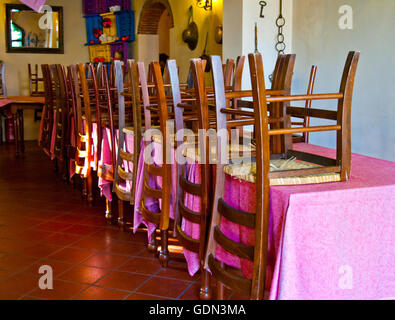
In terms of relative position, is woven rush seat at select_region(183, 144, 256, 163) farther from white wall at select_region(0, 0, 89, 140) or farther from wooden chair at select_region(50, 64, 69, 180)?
white wall at select_region(0, 0, 89, 140)

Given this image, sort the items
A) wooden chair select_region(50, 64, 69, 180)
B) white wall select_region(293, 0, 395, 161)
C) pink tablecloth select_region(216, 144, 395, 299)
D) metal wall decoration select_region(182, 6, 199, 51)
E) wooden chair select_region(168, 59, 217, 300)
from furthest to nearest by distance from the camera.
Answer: metal wall decoration select_region(182, 6, 199, 51) → wooden chair select_region(50, 64, 69, 180) → white wall select_region(293, 0, 395, 161) → wooden chair select_region(168, 59, 217, 300) → pink tablecloth select_region(216, 144, 395, 299)

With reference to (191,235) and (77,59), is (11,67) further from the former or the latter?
(191,235)

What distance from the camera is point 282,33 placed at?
5.51 m

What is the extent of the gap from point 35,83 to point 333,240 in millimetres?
8392

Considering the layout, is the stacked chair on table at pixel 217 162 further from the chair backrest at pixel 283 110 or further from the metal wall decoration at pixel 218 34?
the metal wall decoration at pixel 218 34

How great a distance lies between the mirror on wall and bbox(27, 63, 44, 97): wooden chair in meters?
0.49

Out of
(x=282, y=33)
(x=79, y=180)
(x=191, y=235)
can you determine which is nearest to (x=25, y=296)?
(x=191, y=235)

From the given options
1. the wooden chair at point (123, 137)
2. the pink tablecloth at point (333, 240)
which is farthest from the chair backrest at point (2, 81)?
the pink tablecloth at point (333, 240)

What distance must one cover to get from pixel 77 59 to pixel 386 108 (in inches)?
266

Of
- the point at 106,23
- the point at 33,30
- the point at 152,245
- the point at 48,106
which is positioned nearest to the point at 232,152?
the point at 152,245

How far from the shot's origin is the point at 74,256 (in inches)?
120

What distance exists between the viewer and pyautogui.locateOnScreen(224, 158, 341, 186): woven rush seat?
1.75m

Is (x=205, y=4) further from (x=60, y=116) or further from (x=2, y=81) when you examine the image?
(x=2, y=81)

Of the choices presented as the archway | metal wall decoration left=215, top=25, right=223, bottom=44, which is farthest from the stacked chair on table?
the archway
